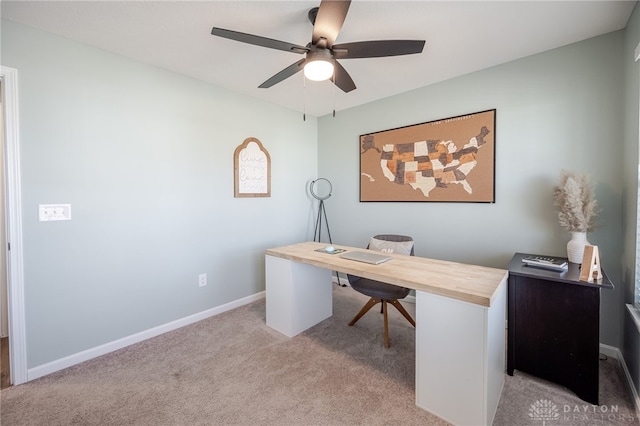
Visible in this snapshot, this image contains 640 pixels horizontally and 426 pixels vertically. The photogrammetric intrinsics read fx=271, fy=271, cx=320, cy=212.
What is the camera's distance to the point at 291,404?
1593mm

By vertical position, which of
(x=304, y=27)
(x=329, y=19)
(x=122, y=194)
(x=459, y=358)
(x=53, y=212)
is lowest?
(x=459, y=358)

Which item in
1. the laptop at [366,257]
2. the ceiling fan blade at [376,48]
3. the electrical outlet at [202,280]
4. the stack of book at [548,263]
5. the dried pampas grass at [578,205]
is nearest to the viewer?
the ceiling fan blade at [376,48]

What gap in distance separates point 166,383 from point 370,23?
8.86 feet

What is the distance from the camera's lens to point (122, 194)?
2.20 meters

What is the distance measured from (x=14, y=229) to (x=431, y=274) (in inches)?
105

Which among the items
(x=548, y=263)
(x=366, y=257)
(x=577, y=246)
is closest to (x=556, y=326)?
(x=548, y=263)

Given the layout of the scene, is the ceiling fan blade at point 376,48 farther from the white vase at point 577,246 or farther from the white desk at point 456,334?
the white vase at point 577,246

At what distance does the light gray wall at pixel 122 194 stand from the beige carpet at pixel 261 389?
34 centimetres

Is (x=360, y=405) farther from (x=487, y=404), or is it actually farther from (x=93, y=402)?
(x=93, y=402)

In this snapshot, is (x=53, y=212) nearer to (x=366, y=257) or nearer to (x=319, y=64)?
(x=319, y=64)

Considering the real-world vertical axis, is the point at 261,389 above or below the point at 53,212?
below

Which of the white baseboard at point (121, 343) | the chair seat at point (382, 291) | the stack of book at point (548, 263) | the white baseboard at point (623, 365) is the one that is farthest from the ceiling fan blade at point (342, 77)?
the white baseboard at point (623, 365)

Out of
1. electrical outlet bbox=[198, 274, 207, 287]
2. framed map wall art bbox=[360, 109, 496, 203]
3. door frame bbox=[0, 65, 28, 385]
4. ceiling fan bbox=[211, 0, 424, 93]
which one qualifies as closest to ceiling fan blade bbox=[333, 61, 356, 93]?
ceiling fan bbox=[211, 0, 424, 93]

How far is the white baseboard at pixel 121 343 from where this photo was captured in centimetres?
187
